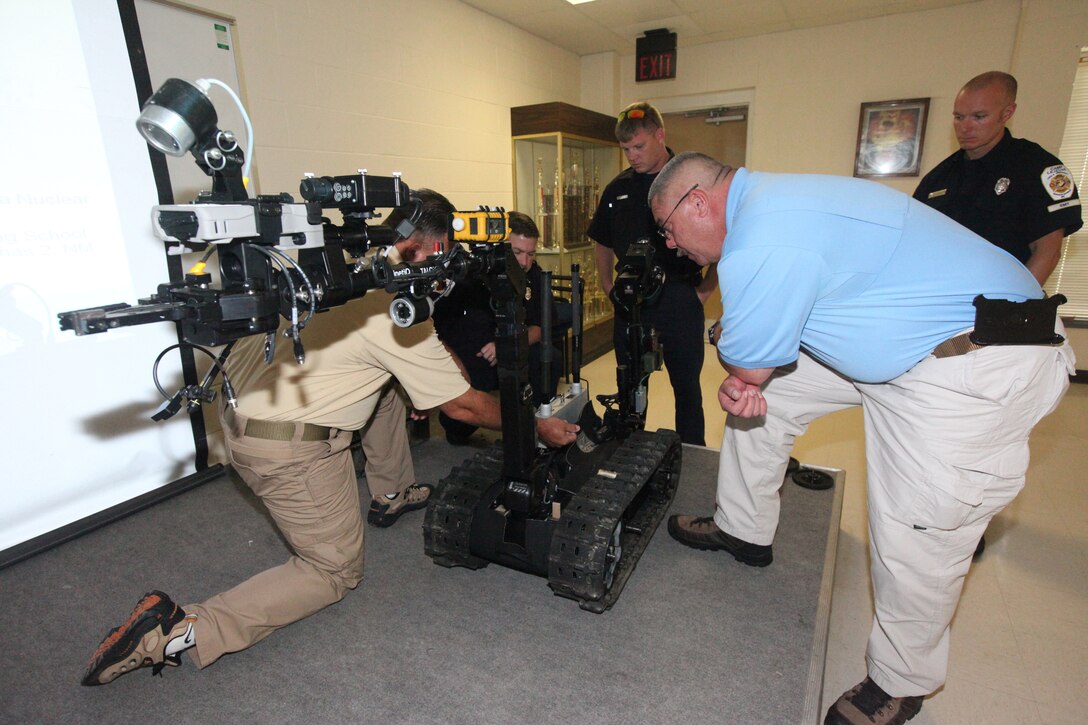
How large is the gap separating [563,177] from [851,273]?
428 centimetres

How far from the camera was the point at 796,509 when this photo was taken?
263cm

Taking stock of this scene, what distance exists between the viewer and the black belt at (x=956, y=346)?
58.0 inches

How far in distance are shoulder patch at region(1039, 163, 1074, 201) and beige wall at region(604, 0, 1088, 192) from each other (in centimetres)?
305

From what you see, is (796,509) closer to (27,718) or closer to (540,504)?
(540,504)

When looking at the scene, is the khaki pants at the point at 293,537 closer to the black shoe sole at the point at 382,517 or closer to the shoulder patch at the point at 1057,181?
the black shoe sole at the point at 382,517

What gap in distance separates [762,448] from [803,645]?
0.65m

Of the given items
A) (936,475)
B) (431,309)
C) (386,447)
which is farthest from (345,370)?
(936,475)

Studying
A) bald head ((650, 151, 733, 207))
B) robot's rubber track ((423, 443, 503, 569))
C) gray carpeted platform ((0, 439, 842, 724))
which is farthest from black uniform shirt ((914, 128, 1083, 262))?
robot's rubber track ((423, 443, 503, 569))

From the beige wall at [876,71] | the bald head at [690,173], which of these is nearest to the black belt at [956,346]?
the bald head at [690,173]

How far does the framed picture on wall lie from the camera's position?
17.1 ft

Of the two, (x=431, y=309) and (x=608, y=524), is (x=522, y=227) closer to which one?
(x=431, y=309)

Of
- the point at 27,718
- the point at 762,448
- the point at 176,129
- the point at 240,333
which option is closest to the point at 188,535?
the point at 27,718

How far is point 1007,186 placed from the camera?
253cm

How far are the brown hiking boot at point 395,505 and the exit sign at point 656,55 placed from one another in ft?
16.5
